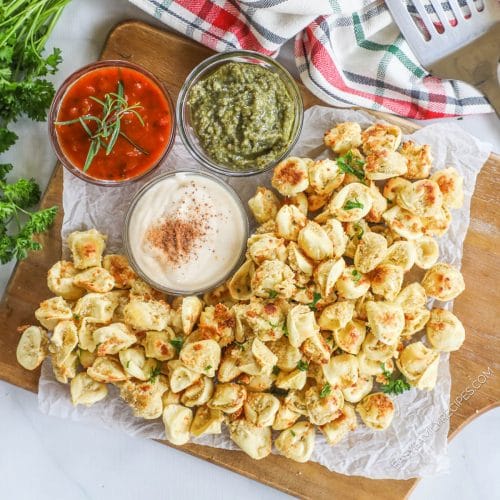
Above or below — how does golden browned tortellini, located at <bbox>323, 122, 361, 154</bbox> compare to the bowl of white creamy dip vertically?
above

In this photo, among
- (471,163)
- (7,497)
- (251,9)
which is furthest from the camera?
(7,497)

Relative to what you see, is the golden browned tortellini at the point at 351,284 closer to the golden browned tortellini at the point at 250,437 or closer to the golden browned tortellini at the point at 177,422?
the golden browned tortellini at the point at 250,437

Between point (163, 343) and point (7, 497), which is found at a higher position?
point (163, 343)

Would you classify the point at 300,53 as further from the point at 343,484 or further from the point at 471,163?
the point at 343,484

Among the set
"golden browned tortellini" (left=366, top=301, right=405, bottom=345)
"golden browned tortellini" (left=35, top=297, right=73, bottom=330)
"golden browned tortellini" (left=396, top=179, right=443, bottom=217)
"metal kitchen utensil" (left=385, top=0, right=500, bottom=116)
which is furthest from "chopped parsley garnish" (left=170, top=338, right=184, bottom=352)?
"metal kitchen utensil" (left=385, top=0, right=500, bottom=116)

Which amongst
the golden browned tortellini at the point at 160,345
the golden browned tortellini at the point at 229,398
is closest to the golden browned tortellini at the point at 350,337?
the golden browned tortellini at the point at 229,398

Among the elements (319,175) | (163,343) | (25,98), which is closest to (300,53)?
(319,175)

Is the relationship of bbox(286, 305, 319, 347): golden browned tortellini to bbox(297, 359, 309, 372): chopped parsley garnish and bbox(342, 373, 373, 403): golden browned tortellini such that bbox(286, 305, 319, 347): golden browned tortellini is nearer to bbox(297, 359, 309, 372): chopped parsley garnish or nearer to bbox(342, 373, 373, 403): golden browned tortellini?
bbox(297, 359, 309, 372): chopped parsley garnish
